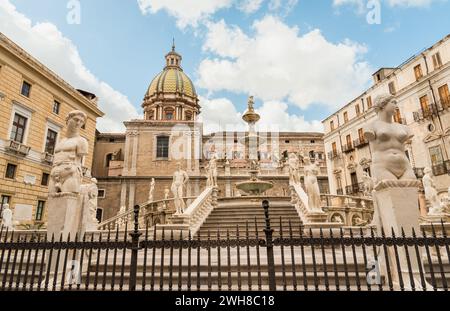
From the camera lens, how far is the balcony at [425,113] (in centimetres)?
2217

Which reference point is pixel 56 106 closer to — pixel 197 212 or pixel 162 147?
pixel 162 147

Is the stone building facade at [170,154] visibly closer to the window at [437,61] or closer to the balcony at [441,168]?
the balcony at [441,168]

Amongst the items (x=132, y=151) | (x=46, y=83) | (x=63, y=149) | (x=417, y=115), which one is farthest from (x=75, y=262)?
(x=132, y=151)

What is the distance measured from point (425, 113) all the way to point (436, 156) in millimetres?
3908

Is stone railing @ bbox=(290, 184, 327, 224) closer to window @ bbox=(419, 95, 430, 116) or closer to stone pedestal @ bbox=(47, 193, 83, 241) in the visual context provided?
stone pedestal @ bbox=(47, 193, 83, 241)

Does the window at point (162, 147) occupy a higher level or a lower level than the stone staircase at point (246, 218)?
higher

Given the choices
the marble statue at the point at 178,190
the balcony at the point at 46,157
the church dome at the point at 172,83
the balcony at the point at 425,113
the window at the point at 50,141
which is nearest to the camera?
the marble statue at the point at 178,190

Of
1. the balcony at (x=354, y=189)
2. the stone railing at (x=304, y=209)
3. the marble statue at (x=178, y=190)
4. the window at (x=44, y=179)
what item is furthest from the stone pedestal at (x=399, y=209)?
the balcony at (x=354, y=189)

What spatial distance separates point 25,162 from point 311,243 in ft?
72.1

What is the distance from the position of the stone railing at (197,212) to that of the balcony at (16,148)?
47.5 feet

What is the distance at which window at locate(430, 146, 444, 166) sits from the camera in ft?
70.3

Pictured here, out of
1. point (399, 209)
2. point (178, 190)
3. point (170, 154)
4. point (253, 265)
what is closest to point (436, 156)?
point (178, 190)

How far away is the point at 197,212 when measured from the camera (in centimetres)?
1101

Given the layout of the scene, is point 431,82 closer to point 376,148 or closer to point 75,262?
point 376,148
